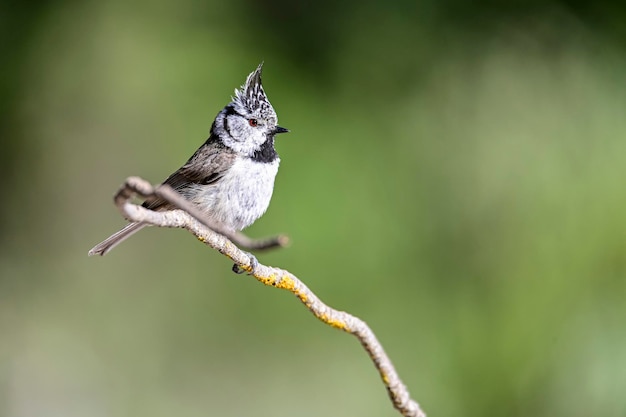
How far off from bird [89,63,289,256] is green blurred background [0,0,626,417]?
77cm

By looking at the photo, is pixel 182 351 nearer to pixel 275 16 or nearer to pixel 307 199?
pixel 307 199

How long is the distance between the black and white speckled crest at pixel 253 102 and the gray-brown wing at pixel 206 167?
21 centimetres

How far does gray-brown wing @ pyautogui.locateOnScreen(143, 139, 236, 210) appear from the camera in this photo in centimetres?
283

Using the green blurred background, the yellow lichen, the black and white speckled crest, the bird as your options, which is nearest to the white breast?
the bird

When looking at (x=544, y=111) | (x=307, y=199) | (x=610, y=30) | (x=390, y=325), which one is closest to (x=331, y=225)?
(x=307, y=199)

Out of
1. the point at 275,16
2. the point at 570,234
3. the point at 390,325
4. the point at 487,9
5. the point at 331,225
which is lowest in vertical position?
the point at 390,325

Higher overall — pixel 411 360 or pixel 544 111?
pixel 544 111

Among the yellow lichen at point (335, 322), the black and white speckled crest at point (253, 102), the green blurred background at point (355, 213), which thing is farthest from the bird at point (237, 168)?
the yellow lichen at point (335, 322)

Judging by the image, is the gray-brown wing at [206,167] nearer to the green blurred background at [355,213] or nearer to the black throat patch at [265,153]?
the black throat patch at [265,153]

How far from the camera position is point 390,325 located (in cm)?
360

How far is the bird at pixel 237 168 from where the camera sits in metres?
2.73

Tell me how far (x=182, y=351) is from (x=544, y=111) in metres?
2.28

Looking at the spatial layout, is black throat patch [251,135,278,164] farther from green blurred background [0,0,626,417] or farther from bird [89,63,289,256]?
green blurred background [0,0,626,417]

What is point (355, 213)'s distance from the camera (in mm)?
3740
